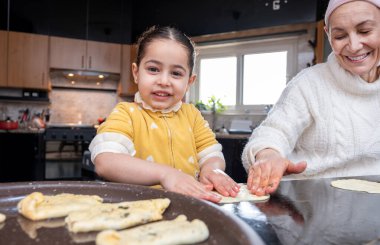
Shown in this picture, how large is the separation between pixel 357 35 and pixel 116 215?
1.06 metres

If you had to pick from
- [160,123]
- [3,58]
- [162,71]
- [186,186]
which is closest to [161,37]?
[162,71]

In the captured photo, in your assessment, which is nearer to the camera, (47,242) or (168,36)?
(47,242)

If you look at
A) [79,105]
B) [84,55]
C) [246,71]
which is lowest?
[79,105]

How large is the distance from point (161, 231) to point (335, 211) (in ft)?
1.24

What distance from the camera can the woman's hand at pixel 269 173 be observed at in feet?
2.70

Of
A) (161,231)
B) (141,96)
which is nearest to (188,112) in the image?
(141,96)

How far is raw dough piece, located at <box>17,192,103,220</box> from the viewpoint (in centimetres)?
52

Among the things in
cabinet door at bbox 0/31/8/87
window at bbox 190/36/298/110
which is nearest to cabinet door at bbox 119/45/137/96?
window at bbox 190/36/298/110

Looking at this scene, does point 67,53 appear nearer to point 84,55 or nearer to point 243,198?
A: point 84,55

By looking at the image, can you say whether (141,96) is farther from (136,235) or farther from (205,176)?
(136,235)

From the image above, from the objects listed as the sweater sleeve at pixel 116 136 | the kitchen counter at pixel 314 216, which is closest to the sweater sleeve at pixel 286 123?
the kitchen counter at pixel 314 216

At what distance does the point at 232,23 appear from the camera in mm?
4637

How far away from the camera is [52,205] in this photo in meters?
0.55

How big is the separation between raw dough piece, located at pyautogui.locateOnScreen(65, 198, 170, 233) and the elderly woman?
640 millimetres
